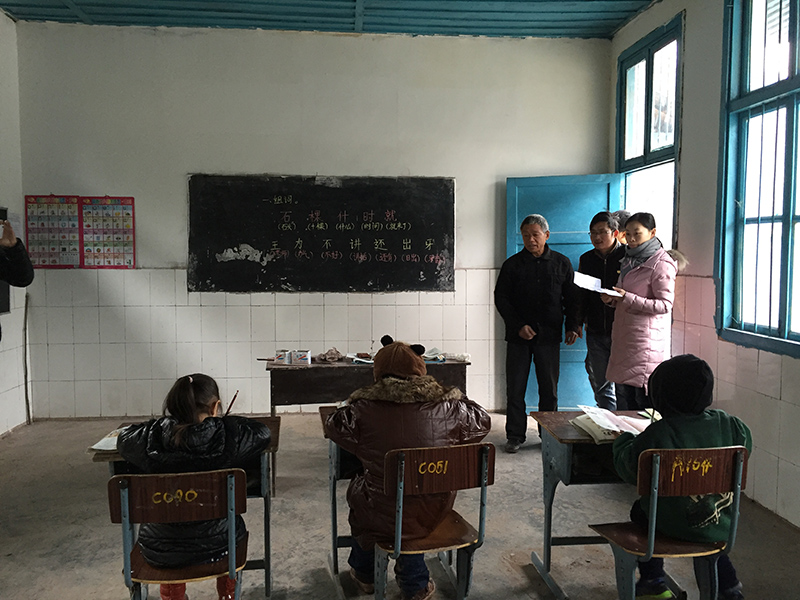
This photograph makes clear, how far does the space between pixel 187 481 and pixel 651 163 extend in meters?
4.11

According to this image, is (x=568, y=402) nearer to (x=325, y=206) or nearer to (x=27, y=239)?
(x=325, y=206)

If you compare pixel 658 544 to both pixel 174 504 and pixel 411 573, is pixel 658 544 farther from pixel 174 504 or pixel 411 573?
pixel 174 504

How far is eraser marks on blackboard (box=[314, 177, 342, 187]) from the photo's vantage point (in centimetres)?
530

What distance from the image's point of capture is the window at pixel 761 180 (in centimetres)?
325

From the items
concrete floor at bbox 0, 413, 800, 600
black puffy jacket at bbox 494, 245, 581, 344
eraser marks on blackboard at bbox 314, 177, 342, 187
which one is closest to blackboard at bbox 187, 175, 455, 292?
eraser marks on blackboard at bbox 314, 177, 342, 187

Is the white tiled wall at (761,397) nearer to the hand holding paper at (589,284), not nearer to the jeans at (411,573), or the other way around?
the hand holding paper at (589,284)

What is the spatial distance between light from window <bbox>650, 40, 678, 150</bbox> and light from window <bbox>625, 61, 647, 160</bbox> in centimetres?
21

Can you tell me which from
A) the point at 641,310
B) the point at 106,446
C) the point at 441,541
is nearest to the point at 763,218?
the point at 641,310

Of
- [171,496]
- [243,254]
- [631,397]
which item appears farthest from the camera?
[243,254]

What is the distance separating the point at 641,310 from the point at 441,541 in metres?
2.10

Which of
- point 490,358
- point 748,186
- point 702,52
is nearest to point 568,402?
point 490,358

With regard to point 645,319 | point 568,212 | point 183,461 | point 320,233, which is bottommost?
point 183,461

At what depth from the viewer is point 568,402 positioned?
528 cm

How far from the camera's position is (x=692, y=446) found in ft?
6.79
